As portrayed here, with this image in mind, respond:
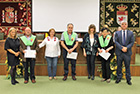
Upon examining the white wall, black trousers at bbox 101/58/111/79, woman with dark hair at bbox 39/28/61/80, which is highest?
the white wall

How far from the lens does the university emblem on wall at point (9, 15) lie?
22.8ft

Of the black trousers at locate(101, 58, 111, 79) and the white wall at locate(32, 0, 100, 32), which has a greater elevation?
the white wall at locate(32, 0, 100, 32)

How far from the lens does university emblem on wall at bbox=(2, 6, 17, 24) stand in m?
6.96

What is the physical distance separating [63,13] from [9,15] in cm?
259

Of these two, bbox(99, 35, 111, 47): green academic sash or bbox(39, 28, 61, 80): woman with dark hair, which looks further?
bbox(39, 28, 61, 80): woman with dark hair

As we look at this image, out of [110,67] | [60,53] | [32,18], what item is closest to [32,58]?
[60,53]

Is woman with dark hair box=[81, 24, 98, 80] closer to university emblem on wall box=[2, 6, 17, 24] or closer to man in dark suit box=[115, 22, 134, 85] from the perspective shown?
man in dark suit box=[115, 22, 134, 85]

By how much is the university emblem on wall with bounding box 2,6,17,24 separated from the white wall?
1135 millimetres

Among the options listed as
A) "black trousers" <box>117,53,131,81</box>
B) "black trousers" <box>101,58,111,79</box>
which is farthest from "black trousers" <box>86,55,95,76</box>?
"black trousers" <box>117,53,131,81</box>

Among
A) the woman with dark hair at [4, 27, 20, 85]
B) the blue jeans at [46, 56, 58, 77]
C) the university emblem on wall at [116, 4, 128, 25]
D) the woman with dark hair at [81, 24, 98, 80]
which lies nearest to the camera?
the woman with dark hair at [4, 27, 20, 85]

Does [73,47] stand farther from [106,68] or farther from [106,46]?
[106,68]

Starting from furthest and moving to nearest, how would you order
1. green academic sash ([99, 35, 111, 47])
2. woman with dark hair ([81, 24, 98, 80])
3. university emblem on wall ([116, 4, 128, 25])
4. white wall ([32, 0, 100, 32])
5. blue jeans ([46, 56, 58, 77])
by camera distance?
university emblem on wall ([116, 4, 128, 25]), white wall ([32, 0, 100, 32]), blue jeans ([46, 56, 58, 77]), woman with dark hair ([81, 24, 98, 80]), green academic sash ([99, 35, 111, 47])

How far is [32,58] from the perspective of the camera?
3.26 m

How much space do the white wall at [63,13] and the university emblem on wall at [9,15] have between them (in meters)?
1.13
